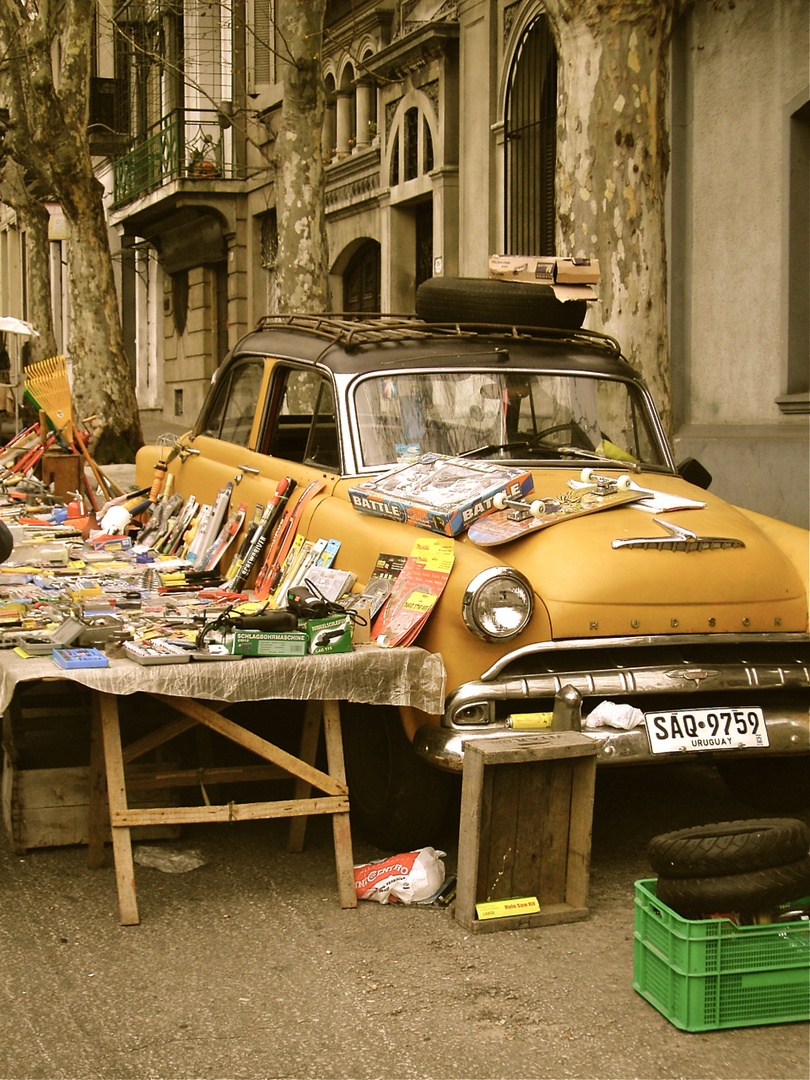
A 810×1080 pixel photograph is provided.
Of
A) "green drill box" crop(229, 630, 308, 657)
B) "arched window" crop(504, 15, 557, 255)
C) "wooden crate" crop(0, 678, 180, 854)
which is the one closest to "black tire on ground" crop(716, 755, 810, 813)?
"green drill box" crop(229, 630, 308, 657)

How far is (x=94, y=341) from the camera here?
19.0m

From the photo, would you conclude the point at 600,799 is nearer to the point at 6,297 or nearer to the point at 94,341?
the point at 94,341

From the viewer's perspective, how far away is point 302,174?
43.5ft

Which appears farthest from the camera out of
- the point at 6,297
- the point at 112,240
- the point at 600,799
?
the point at 6,297

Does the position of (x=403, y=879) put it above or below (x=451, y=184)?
below

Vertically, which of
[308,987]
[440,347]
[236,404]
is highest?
[440,347]

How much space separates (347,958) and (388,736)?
103 cm

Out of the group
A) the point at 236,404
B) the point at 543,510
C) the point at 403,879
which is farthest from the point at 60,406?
the point at 403,879

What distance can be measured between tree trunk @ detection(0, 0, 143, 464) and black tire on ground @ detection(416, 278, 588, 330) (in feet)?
42.1

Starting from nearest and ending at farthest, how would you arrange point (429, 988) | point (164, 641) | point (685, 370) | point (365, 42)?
point (429, 988)
point (164, 641)
point (685, 370)
point (365, 42)

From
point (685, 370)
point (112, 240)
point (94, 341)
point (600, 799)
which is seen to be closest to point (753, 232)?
point (685, 370)

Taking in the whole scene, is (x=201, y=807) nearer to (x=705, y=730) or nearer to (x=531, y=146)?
(x=705, y=730)

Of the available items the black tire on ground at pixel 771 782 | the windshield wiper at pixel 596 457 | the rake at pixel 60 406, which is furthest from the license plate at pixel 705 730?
the rake at pixel 60 406

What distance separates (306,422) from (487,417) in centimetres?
109
